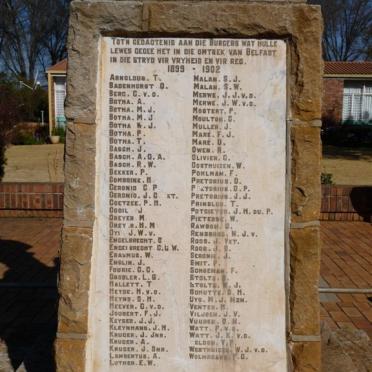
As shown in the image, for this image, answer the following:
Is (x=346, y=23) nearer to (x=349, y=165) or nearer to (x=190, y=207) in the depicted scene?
(x=349, y=165)

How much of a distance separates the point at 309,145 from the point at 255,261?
2.30 ft

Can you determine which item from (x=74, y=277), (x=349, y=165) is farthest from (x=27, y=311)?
(x=349, y=165)

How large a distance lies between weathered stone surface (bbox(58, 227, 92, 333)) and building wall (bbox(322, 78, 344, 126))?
25.0 m

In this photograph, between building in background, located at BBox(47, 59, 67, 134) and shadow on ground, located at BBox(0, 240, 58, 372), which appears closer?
shadow on ground, located at BBox(0, 240, 58, 372)

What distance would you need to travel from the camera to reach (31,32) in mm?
40625

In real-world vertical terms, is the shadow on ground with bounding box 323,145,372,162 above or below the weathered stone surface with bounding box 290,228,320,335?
above

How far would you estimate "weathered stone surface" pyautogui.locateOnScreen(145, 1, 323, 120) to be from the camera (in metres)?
2.71

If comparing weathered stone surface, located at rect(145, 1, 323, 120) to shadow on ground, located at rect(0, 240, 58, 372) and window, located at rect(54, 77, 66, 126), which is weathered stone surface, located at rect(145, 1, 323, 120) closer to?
shadow on ground, located at rect(0, 240, 58, 372)

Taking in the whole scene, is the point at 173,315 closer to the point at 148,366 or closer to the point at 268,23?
the point at 148,366

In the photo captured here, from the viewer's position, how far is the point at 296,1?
2746 mm

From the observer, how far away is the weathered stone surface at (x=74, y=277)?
2.79m

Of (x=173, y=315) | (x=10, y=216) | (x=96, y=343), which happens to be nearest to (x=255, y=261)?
(x=173, y=315)

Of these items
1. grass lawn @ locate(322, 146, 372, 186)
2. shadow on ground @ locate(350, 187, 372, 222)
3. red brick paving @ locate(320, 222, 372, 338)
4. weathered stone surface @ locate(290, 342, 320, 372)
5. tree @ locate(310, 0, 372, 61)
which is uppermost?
tree @ locate(310, 0, 372, 61)

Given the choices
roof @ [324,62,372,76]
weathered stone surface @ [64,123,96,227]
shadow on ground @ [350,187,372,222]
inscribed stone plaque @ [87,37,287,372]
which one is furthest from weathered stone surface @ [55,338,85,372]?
roof @ [324,62,372,76]
